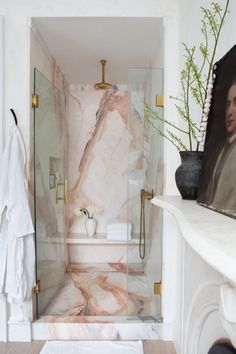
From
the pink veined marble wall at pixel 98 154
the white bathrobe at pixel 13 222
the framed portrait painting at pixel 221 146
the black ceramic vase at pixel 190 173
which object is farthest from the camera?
the pink veined marble wall at pixel 98 154

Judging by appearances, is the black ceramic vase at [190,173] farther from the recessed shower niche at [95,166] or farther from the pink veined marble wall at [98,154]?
the pink veined marble wall at [98,154]

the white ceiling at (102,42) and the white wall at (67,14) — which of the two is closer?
the white wall at (67,14)

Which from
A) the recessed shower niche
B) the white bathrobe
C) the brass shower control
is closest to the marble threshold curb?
the recessed shower niche

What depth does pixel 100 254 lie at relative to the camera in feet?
12.3

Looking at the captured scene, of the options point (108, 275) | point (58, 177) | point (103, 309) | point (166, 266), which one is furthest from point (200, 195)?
point (108, 275)

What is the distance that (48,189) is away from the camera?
2723mm

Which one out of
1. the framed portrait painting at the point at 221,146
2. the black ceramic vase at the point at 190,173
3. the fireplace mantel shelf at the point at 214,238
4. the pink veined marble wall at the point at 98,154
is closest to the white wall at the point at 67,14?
the black ceramic vase at the point at 190,173

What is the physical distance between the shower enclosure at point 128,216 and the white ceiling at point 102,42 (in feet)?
1.15

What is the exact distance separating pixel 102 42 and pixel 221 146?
78.4 inches

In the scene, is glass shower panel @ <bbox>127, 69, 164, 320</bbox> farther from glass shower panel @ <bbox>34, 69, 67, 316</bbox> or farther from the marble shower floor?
glass shower panel @ <bbox>34, 69, 67, 316</bbox>

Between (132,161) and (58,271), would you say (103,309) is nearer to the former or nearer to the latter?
(58,271)

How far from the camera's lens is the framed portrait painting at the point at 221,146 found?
902 millimetres

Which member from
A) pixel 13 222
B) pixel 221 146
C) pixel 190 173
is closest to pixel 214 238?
pixel 221 146

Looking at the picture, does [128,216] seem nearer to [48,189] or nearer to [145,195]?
[145,195]
